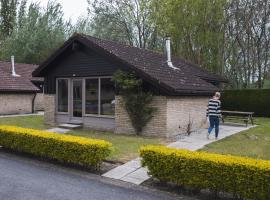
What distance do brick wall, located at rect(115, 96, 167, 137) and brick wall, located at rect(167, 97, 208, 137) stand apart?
25cm

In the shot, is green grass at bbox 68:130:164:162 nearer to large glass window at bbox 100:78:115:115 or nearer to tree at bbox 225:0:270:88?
large glass window at bbox 100:78:115:115

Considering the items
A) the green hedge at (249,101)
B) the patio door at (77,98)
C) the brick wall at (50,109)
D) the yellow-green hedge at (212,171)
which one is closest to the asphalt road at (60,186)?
the yellow-green hedge at (212,171)

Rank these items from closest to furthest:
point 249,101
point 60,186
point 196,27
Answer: point 60,186, point 249,101, point 196,27

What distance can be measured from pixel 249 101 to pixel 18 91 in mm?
16666

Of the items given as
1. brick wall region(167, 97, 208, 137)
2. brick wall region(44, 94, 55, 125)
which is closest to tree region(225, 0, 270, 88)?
brick wall region(167, 97, 208, 137)

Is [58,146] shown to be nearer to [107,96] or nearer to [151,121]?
[151,121]

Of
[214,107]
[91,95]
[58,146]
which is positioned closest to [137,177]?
A: [58,146]

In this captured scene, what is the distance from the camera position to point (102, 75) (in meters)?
17.1

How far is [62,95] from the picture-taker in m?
19.2

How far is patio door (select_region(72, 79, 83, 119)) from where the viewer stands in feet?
59.8

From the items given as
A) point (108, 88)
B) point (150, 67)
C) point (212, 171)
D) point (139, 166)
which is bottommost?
point (139, 166)

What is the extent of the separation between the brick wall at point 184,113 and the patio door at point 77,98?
16.3 ft

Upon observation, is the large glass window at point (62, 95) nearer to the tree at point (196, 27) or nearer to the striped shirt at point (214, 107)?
the striped shirt at point (214, 107)

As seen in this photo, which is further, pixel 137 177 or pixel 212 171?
pixel 137 177
